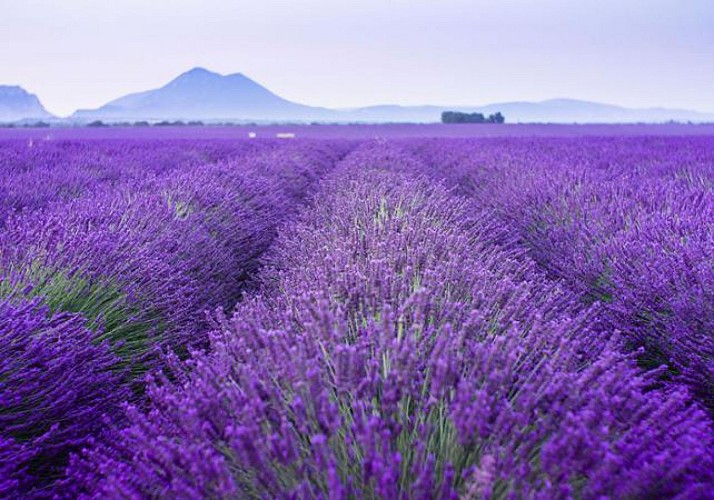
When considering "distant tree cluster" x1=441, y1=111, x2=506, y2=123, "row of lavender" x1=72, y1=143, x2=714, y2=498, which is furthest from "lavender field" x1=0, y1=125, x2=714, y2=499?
"distant tree cluster" x1=441, y1=111, x2=506, y2=123

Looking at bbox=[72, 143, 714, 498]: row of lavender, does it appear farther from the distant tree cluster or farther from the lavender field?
the distant tree cluster

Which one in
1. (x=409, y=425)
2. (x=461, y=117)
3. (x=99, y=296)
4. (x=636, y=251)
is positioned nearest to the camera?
(x=409, y=425)

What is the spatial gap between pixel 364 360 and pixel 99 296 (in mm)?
1508

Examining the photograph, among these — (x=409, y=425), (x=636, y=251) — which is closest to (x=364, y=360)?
(x=409, y=425)

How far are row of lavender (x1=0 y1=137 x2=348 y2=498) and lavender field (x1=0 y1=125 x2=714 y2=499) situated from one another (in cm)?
2

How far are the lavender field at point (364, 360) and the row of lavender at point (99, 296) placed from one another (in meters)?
0.02

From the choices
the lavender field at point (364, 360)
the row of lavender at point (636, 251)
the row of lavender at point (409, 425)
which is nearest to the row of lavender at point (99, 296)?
the lavender field at point (364, 360)

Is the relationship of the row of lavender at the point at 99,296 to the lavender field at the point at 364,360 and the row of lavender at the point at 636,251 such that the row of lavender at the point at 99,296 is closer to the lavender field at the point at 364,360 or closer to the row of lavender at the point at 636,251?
the lavender field at the point at 364,360

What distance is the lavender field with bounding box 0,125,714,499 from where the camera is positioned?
3.68 feet

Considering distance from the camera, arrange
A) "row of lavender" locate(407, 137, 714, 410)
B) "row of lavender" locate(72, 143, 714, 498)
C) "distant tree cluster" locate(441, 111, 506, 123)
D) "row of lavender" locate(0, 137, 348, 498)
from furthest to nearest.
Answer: "distant tree cluster" locate(441, 111, 506, 123) < "row of lavender" locate(407, 137, 714, 410) < "row of lavender" locate(0, 137, 348, 498) < "row of lavender" locate(72, 143, 714, 498)

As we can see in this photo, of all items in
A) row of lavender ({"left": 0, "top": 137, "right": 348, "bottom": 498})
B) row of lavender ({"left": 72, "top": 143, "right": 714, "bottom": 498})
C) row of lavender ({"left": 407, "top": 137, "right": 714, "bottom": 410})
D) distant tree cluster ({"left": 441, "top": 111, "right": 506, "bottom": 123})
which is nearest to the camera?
row of lavender ({"left": 72, "top": 143, "right": 714, "bottom": 498})

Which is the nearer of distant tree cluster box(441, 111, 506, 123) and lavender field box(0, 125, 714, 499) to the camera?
lavender field box(0, 125, 714, 499)

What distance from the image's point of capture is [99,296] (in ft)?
8.16

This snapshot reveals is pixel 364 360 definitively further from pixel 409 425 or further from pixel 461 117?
pixel 461 117
